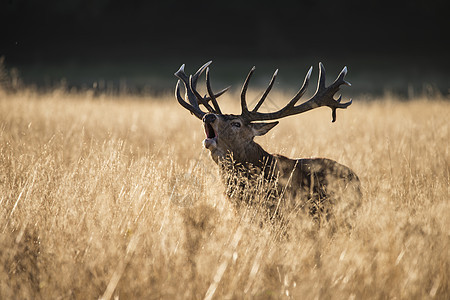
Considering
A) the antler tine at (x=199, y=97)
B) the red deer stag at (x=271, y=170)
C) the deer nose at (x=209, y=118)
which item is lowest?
the red deer stag at (x=271, y=170)

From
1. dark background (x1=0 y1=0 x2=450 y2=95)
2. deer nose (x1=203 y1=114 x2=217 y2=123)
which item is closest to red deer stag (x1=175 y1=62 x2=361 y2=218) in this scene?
deer nose (x1=203 y1=114 x2=217 y2=123)

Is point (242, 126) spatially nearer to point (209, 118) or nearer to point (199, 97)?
point (209, 118)

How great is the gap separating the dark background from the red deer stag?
2067 centimetres

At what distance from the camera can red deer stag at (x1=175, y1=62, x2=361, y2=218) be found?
4.14m

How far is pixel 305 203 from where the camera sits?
4309 millimetres

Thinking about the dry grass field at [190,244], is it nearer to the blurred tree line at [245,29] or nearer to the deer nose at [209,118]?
the deer nose at [209,118]

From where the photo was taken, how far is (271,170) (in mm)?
4477

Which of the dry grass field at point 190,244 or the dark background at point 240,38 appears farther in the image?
the dark background at point 240,38

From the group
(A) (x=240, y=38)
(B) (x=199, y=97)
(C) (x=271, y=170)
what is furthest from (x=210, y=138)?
(A) (x=240, y=38)

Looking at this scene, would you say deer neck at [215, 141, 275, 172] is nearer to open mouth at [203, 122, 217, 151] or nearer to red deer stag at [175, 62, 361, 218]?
red deer stag at [175, 62, 361, 218]

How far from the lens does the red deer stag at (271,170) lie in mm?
4141

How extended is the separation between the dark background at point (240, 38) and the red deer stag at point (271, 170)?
67.8ft

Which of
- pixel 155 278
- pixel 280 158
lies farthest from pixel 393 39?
pixel 155 278

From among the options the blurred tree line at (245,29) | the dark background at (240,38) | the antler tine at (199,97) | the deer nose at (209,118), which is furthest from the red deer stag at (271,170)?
the blurred tree line at (245,29)
